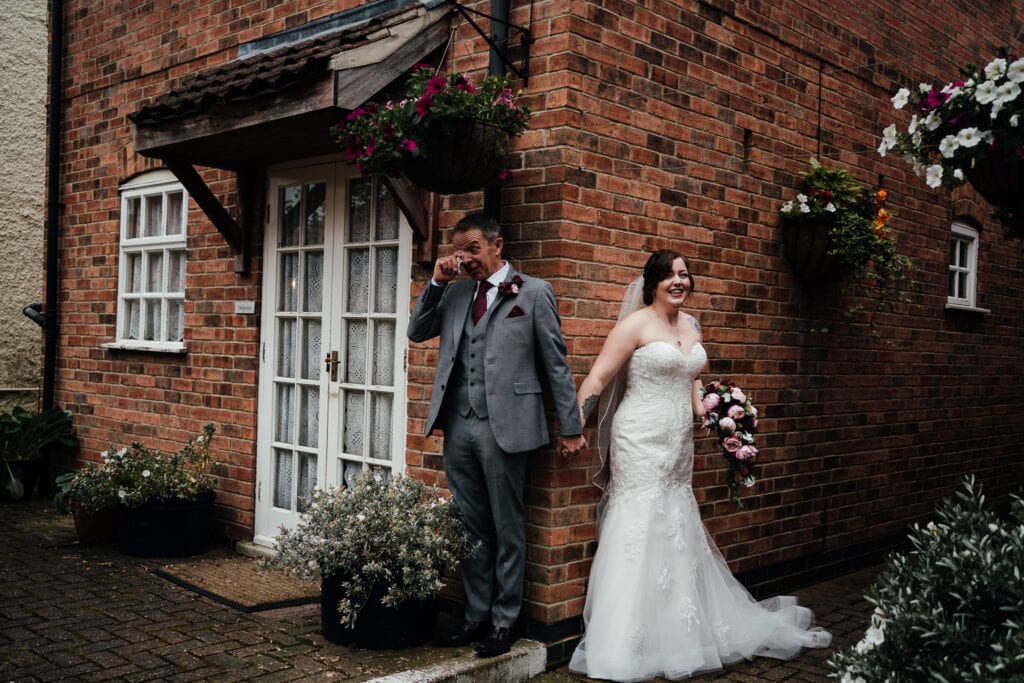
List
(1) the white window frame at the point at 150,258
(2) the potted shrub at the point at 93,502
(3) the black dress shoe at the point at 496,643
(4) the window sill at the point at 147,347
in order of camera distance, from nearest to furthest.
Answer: (3) the black dress shoe at the point at 496,643 < (2) the potted shrub at the point at 93,502 < (4) the window sill at the point at 147,347 < (1) the white window frame at the point at 150,258

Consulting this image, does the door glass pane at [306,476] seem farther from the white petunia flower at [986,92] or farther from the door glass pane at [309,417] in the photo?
the white petunia flower at [986,92]

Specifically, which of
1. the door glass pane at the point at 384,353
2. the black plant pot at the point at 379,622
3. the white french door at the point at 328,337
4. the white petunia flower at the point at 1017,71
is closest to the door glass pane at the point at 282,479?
the white french door at the point at 328,337

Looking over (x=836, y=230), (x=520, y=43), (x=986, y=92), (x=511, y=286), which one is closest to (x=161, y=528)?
(x=511, y=286)

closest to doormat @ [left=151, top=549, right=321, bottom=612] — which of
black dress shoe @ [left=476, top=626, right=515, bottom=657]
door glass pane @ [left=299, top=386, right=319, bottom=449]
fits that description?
door glass pane @ [left=299, top=386, right=319, bottom=449]

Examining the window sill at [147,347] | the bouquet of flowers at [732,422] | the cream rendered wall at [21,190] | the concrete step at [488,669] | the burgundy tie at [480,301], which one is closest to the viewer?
the concrete step at [488,669]

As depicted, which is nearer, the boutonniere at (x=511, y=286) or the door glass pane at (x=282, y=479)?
the boutonniere at (x=511, y=286)

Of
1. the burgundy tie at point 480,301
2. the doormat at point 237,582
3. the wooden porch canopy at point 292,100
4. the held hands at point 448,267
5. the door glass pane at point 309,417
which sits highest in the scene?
the wooden porch canopy at point 292,100

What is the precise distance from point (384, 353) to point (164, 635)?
6.41 ft

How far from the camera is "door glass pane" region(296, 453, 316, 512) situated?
20.2ft

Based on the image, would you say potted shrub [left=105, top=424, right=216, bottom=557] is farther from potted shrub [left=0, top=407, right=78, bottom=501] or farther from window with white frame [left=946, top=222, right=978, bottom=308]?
window with white frame [left=946, top=222, right=978, bottom=308]

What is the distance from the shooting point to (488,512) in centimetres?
461

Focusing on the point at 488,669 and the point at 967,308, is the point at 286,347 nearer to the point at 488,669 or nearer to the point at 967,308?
the point at 488,669

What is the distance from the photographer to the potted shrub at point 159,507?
6.25 m

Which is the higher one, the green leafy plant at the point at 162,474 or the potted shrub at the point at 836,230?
the potted shrub at the point at 836,230
